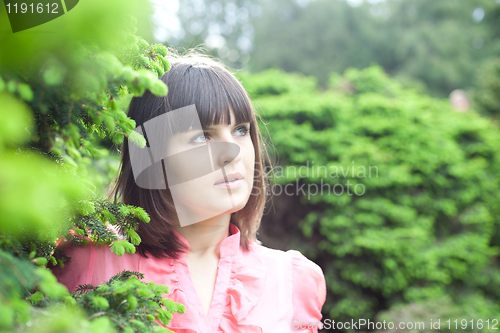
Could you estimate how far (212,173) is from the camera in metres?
1.20

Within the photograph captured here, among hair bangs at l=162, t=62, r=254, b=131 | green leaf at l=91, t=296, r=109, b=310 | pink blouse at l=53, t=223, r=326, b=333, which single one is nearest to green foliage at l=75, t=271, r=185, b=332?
green leaf at l=91, t=296, r=109, b=310

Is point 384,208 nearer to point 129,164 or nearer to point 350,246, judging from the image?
point 350,246

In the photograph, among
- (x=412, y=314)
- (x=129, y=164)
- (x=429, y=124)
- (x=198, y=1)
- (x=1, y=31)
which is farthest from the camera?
(x=198, y=1)

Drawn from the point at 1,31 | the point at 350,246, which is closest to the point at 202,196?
the point at 1,31

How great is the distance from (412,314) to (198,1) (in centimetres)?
1907

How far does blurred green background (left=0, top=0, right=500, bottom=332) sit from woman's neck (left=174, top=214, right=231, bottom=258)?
0.38 metres

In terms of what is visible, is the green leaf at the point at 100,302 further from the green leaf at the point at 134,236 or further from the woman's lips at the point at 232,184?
the woman's lips at the point at 232,184

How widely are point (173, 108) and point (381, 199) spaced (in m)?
3.77

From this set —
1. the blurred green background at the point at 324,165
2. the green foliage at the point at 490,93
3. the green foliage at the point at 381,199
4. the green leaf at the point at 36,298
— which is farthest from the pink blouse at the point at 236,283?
the green foliage at the point at 490,93

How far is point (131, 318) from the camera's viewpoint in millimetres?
768

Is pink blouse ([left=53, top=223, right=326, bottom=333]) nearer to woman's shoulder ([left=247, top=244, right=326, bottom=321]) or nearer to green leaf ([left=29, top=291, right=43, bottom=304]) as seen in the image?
woman's shoulder ([left=247, top=244, right=326, bottom=321])

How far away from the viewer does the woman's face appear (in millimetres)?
1198

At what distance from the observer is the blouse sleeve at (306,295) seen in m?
1.33

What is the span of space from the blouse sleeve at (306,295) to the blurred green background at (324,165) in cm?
73
